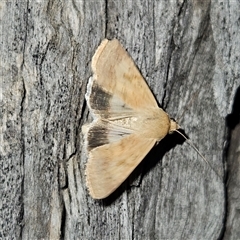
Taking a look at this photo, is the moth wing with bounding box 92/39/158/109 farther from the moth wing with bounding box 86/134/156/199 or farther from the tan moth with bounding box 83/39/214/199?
the moth wing with bounding box 86/134/156/199

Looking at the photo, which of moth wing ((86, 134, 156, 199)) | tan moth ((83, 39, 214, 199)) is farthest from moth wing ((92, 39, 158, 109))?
moth wing ((86, 134, 156, 199))

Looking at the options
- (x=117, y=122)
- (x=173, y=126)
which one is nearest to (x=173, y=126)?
(x=173, y=126)

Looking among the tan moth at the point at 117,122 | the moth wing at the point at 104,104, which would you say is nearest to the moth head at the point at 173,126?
the tan moth at the point at 117,122

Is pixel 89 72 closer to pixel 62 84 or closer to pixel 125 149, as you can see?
pixel 62 84

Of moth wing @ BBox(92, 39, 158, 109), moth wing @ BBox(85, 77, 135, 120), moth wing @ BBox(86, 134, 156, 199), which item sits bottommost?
moth wing @ BBox(86, 134, 156, 199)

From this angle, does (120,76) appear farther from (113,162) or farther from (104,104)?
(113,162)

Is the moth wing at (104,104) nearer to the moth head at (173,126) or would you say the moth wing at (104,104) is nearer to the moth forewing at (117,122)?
the moth forewing at (117,122)

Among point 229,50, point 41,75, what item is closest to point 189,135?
point 229,50
